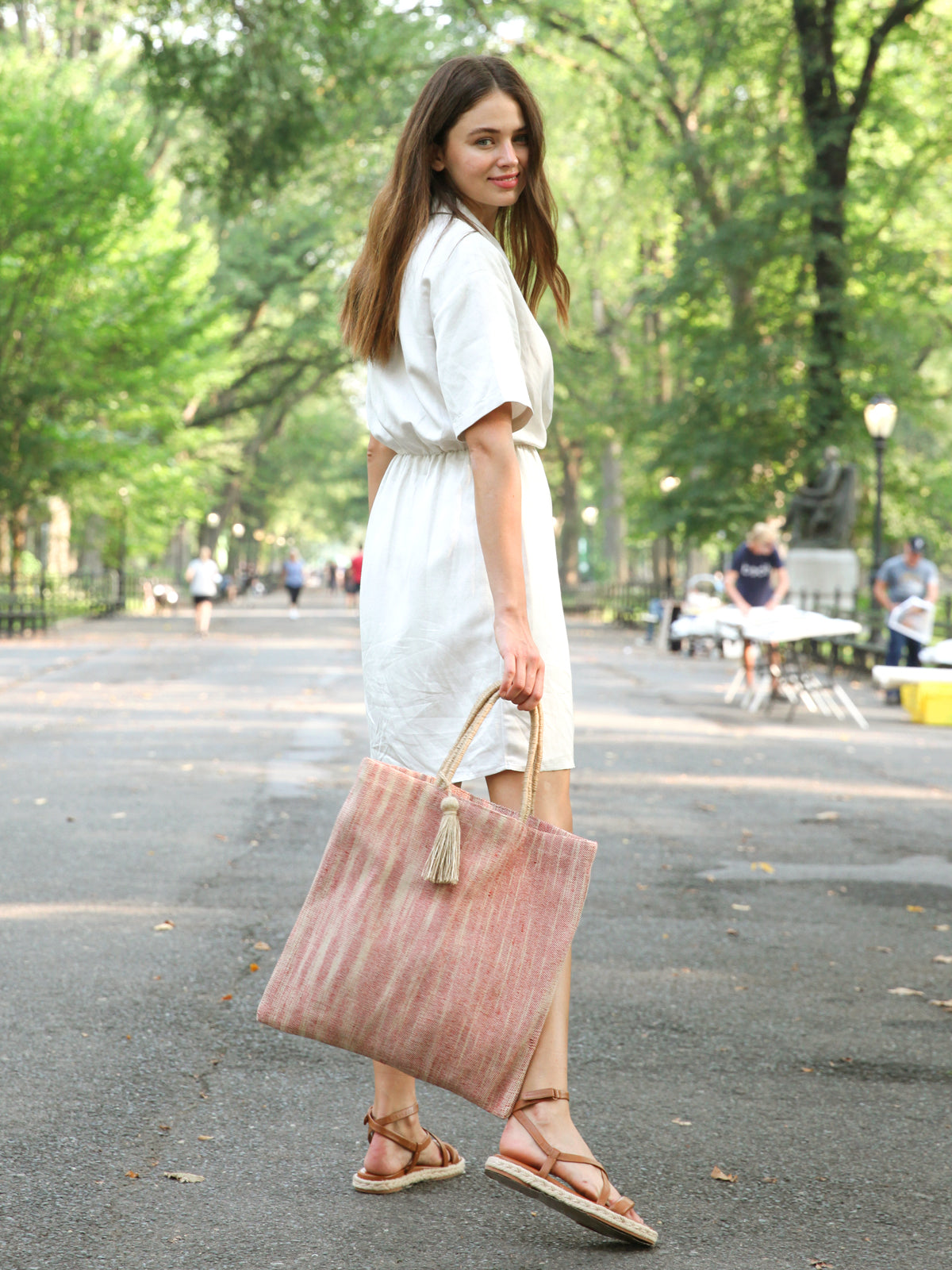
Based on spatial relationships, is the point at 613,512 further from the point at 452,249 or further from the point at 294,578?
the point at 452,249

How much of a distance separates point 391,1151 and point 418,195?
1886mm

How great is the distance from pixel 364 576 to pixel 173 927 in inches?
109

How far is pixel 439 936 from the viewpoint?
2580 millimetres

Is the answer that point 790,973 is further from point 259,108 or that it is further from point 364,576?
point 259,108

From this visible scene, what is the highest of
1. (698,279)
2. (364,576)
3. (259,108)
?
(259,108)

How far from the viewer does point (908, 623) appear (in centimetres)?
1681

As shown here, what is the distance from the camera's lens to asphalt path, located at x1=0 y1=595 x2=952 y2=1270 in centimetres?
280

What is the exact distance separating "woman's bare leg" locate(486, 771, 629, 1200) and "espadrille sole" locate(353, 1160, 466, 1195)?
0.36 metres

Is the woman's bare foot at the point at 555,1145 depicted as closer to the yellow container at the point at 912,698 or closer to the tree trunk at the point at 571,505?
the yellow container at the point at 912,698

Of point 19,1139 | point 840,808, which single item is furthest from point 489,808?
point 840,808

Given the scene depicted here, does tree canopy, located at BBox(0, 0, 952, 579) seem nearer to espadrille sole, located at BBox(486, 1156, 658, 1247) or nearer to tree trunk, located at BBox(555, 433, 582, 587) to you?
tree trunk, located at BBox(555, 433, 582, 587)

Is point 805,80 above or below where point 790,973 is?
above

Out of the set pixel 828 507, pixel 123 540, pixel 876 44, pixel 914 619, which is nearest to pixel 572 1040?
pixel 914 619

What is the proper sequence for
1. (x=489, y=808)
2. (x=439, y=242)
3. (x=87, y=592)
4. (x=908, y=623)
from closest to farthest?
1. (x=489, y=808)
2. (x=439, y=242)
3. (x=908, y=623)
4. (x=87, y=592)
